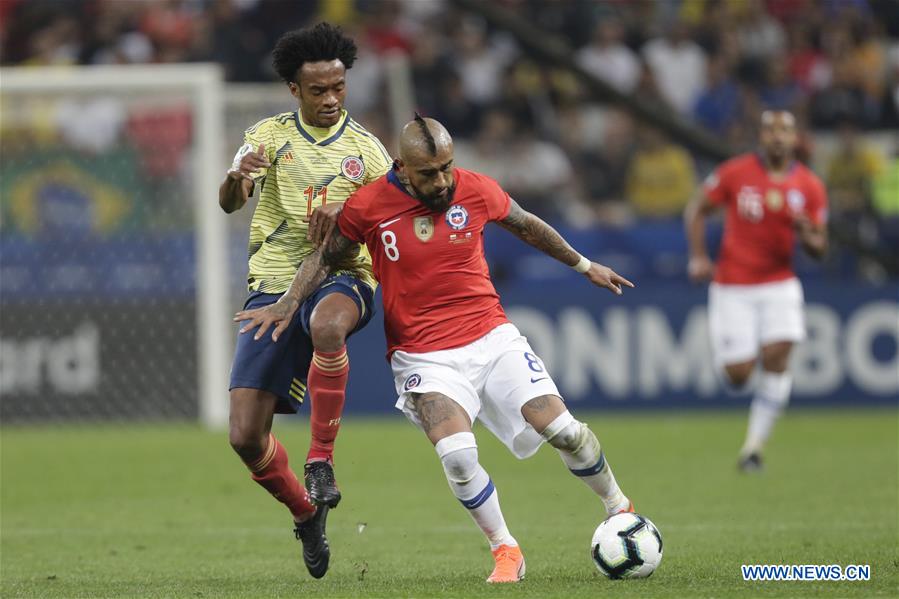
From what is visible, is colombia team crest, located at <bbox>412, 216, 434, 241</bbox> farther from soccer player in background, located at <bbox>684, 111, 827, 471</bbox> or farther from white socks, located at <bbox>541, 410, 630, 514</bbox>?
soccer player in background, located at <bbox>684, 111, 827, 471</bbox>

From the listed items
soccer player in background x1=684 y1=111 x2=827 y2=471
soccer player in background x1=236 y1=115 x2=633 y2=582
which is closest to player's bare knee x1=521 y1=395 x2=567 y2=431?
soccer player in background x1=236 y1=115 x2=633 y2=582

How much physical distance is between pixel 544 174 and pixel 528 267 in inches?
58.5

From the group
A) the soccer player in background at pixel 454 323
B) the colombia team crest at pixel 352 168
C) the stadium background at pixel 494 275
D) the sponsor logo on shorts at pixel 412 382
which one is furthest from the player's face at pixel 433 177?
the stadium background at pixel 494 275

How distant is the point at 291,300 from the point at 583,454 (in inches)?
60.2

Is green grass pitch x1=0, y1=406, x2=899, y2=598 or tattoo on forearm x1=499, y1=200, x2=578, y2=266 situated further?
tattoo on forearm x1=499, y1=200, x2=578, y2=266

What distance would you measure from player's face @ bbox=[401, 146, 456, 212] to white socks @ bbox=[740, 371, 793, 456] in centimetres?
587

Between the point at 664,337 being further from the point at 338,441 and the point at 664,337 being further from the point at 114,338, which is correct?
the point at 114,338

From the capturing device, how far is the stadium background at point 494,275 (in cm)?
862

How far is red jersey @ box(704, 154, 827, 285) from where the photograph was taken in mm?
12570

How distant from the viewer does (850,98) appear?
18375 millimetres

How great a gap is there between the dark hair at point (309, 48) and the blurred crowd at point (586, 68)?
10032 millimetres

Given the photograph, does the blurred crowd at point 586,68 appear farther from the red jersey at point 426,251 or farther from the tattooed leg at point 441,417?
the tattooed leg at point 441,417

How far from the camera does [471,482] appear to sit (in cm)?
679

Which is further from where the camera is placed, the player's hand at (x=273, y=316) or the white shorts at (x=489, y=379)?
the player's hand at (x=273, y=316)
